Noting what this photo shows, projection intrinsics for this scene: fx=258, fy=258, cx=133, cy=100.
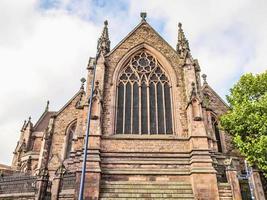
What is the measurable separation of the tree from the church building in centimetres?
105

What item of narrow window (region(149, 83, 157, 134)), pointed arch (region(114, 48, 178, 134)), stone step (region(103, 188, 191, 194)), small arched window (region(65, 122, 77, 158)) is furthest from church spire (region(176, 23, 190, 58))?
small arched window (region(65, 122, 77, 158))

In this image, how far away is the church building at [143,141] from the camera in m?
13.4

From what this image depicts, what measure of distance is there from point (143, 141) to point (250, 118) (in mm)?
6943

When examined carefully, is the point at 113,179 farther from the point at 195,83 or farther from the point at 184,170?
the point at 195,83

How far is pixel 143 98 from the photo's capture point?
55.3 feet

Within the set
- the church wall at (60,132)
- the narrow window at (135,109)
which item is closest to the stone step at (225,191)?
the narrow window at (135,109)

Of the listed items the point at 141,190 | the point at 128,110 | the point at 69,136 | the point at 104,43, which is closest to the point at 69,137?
the point at 69,136

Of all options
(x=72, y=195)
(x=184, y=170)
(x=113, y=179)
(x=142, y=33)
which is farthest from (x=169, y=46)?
(x=72, y=195)

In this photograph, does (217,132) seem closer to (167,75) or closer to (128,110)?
(167,75)

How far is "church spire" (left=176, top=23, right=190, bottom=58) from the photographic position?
18297 millimetres

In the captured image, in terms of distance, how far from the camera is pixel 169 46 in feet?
60.8

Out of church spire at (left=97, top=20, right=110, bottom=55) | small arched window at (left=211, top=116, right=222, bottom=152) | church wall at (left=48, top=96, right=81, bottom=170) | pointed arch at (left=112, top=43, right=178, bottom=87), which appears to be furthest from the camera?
small arched window at (left=211, top=116, right=222, bottom=152)

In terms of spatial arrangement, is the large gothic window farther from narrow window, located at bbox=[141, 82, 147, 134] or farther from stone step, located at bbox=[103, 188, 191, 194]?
stone step, located at bbox=[103, 188, 191, 194]

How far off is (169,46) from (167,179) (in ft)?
30.8
